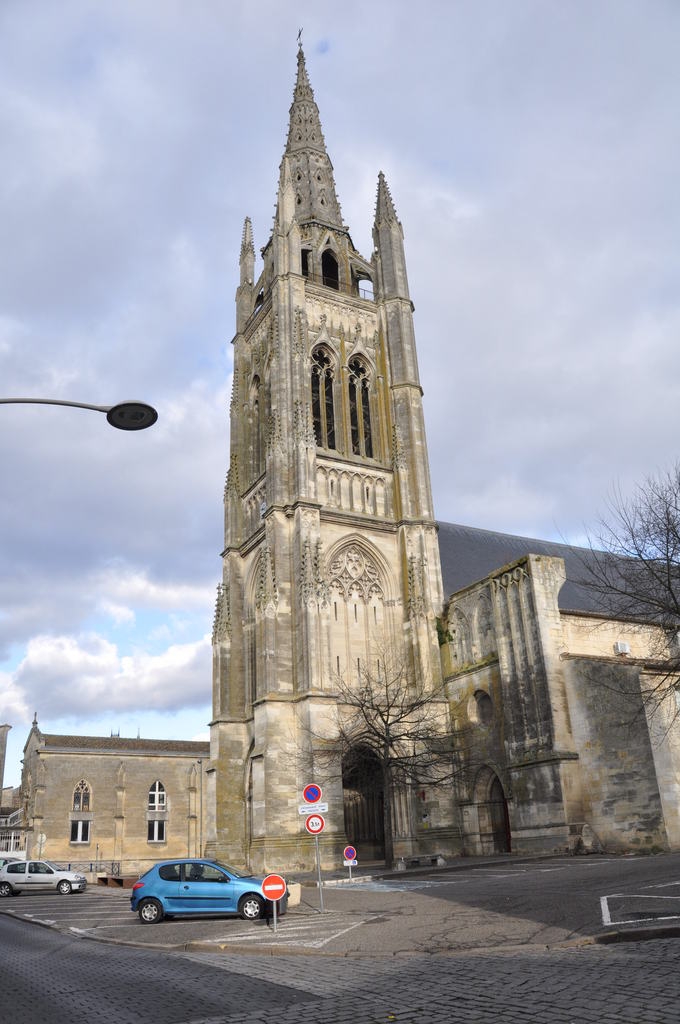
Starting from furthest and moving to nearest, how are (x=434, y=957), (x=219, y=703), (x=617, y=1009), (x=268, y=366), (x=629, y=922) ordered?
(x=268, y=366) → (x=219, y=703) → (x=629, y=922) → (x=434, y=957) → (x=617, y=1009)

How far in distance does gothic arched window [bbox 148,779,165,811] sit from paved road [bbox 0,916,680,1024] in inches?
1525

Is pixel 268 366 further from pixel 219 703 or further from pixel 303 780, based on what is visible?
pixel 303 780

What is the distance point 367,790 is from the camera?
32219mm

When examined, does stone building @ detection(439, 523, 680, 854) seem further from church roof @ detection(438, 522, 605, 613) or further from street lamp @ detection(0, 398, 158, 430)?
street lamp @ detection(0, 398, 158, 430)

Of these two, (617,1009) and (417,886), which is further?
(417,886)

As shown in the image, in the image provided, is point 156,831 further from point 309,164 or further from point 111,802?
point 309,164

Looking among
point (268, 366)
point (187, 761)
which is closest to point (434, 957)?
point (268, 366)

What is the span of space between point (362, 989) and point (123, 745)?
147 ft

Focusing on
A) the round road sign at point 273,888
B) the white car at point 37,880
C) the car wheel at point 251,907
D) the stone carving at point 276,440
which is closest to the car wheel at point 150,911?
the car wheel at point 251,907

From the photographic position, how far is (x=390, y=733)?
88.6 feet

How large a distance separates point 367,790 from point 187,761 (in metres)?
19.8

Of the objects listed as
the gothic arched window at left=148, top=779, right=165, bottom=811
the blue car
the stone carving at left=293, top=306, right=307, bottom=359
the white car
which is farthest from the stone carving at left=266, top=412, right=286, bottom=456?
the gothic arched window at left=148, top=779, right=165, bottom=811

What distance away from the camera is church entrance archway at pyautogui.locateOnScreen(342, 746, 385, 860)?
31.3 meters

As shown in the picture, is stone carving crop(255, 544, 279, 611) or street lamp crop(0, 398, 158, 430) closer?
street lamp crop(0, 398, 158, 430)
